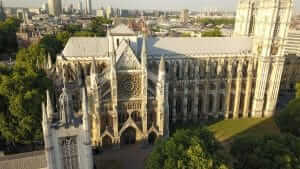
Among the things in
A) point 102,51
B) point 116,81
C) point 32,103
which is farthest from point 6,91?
point 102,51

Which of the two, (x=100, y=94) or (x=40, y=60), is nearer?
(x=100, y=94)

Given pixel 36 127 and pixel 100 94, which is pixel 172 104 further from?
pixel 36 127

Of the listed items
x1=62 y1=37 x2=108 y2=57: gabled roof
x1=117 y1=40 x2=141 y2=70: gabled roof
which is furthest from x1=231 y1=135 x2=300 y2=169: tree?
x1=62 y1=37 x2=108 y2=57: gabled roof

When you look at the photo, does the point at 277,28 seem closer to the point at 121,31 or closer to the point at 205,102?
the point at 205,102

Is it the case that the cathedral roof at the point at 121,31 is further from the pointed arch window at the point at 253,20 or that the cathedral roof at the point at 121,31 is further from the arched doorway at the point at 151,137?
the pointed arch window at the point at 253,20

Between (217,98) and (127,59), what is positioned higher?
(127,59)

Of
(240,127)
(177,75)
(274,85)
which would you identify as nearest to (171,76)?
(177,75)

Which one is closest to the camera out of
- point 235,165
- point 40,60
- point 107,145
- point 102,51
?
point 235,165
